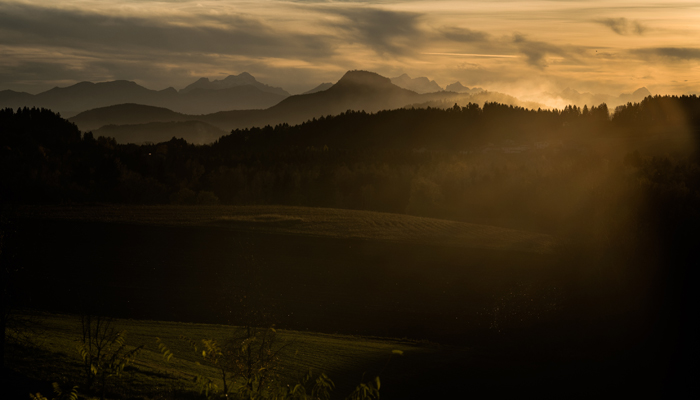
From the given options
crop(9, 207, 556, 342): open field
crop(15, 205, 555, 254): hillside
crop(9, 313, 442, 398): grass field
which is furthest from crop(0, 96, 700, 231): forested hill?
crop(9, 313, 442, 398): grass field

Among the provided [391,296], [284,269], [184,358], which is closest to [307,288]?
[284,269]

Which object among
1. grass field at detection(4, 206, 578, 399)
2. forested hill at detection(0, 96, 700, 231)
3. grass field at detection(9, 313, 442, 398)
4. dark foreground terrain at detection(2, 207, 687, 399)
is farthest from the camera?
forested hill at detection(0, 96, 700, 231)

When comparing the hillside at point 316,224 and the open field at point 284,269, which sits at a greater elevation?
the hillside at point 316,224

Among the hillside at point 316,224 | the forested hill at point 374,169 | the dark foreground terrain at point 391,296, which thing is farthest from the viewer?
the forested hill at point 374,169

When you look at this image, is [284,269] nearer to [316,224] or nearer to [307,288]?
[307,288]

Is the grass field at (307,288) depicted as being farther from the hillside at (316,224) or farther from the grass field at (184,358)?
the hillside at (316,224)

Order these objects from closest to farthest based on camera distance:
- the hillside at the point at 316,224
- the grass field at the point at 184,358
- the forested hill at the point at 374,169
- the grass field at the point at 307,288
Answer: the grass field at the point at 184,358 < the grass field at the point at 307,288 < the hillside at the point at 316,224 < the forested hill at the point at 374,169

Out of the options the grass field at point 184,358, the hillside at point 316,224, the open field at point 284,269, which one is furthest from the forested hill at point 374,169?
the grass field at point 184,358

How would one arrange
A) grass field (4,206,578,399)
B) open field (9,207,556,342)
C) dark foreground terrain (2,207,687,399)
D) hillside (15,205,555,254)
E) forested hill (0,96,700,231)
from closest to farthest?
grass field (4,206,578,399) → dark foreground terrain (2,207,687,399) → open field (9,207,556,342) → hillside (15,205,555,254) → forested hill (0,96,700,231)

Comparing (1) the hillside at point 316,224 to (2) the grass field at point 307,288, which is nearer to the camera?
(2) the grass field at point 307,288

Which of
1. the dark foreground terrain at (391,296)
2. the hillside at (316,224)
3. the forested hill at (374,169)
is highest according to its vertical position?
the forested hill at (374,169)

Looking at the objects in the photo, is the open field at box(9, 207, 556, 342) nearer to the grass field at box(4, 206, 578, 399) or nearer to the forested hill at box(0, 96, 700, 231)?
the grass field at box(4, 206, 578, 399)

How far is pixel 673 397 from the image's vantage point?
25.7 metres

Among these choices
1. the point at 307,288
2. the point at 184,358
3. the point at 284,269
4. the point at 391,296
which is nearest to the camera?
the point at 184,358
